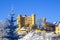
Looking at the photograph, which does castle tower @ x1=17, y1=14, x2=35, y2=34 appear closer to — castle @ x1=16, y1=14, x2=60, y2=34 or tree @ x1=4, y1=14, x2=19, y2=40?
castle @ x1=16, y1=14, x2=60, y2=34

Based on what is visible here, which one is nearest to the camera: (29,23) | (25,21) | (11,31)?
(11,31)

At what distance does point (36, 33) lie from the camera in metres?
56.2

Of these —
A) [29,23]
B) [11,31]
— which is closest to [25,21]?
[29,23]

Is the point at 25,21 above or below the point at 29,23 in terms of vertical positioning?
above

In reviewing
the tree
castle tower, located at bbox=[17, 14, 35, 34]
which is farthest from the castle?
the tree

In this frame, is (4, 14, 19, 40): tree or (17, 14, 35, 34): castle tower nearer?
(4, 14, 19, 40): tree

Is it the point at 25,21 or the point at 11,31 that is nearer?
the point at 11,31

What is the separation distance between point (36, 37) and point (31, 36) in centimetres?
124

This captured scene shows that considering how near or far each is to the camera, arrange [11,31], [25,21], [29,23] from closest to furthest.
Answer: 1. [11,31]
2. [29,23]
3. [25,21]

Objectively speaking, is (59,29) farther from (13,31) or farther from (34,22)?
(13,31)

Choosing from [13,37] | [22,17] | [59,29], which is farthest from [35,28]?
[13,37]

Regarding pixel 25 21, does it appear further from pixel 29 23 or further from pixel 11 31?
pixel 11 31

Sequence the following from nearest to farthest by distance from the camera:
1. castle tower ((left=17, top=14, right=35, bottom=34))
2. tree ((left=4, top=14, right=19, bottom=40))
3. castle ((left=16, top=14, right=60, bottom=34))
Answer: tree ((left=4, top=14, right=19, bottom=40)) → castle ((left=16, top=14, right=60, bottom=34)) → castle tower ((left=17, top=14, right=35, bottom=34))

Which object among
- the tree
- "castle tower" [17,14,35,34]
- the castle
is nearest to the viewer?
the tree
